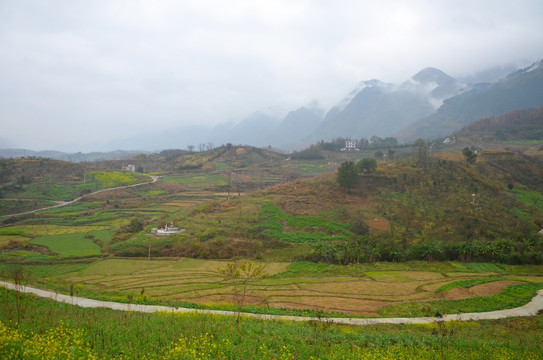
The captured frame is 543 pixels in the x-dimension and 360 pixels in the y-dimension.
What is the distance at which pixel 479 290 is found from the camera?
24.6 metres

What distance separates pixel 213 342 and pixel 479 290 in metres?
24.6

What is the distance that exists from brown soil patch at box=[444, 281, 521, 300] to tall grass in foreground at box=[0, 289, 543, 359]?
8.80 meters

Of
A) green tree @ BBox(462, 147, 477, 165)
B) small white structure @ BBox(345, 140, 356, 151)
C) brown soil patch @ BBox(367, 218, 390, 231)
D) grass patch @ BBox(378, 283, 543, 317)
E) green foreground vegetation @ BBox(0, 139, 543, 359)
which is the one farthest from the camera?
small white structure @ BBox(345, 140, 356, 151)

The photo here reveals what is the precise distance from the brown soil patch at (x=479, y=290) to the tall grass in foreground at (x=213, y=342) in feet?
28.9

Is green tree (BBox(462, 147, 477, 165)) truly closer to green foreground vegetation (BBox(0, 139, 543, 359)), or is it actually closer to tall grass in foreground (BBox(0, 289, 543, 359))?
green foreground vegetation (BBox(0, 139, 543, 359))

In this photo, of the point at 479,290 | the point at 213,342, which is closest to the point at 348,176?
the point at 479,290

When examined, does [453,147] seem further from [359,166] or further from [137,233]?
[137,233]

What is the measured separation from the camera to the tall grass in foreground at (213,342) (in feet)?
27.5

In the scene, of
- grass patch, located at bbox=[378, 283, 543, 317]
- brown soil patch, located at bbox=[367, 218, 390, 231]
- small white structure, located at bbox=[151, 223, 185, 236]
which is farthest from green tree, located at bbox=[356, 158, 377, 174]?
grass patch, located at bbox=[378, 283, 543, 317]

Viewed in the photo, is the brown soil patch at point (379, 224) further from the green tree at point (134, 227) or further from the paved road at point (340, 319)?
the green tree at point (134, 227)

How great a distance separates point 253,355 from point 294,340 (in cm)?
277

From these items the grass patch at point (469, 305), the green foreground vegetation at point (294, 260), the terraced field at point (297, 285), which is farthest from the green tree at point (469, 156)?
the grass patch at point (469, 305)

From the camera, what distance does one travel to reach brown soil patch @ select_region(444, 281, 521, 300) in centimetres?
2388

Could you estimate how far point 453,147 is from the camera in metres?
108
